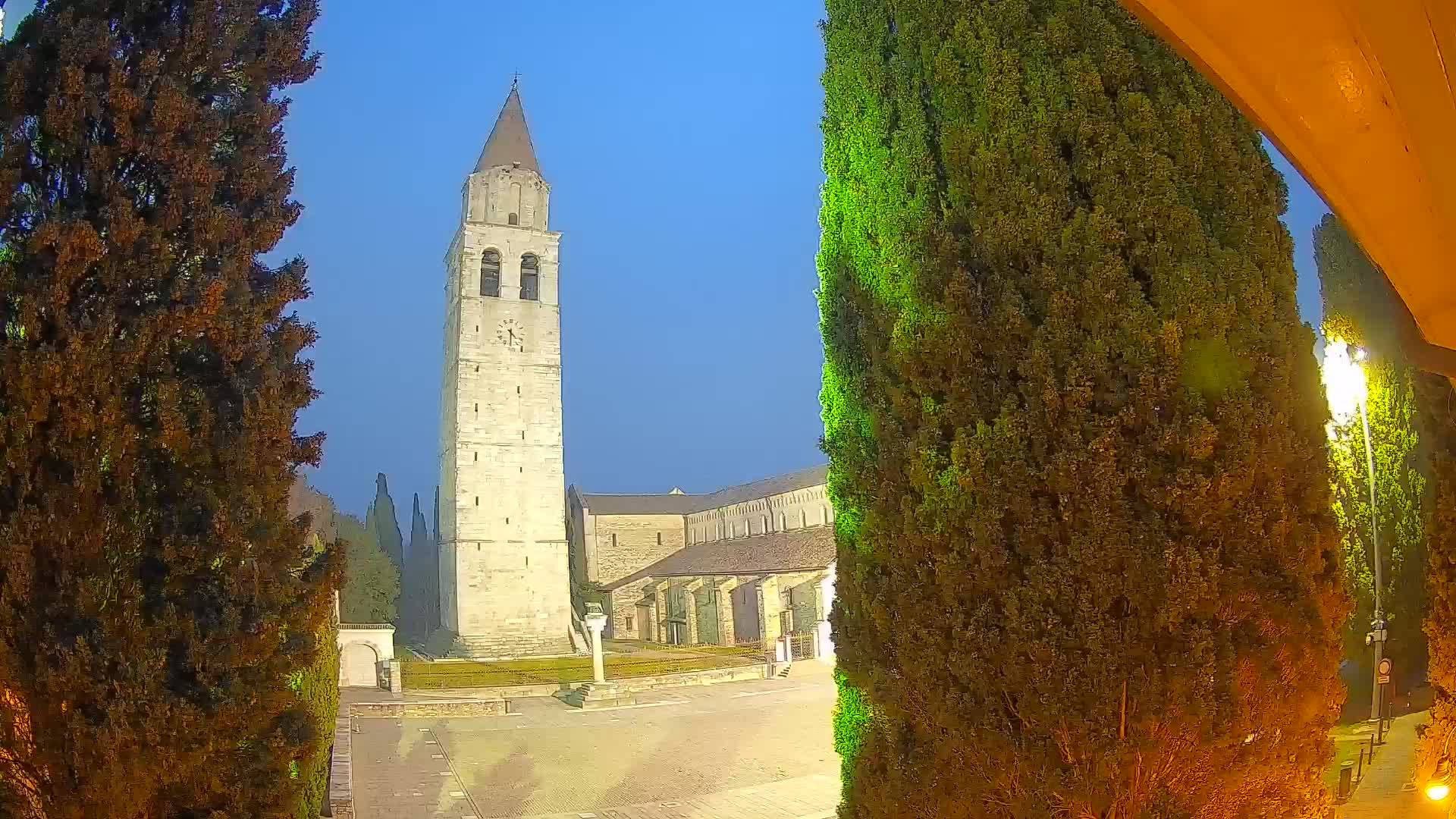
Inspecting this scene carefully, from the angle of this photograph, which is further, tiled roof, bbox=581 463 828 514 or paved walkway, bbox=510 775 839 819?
tiled roof, bbox=581 463 828 514

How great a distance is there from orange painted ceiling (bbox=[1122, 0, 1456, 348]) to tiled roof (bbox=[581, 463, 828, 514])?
149ft

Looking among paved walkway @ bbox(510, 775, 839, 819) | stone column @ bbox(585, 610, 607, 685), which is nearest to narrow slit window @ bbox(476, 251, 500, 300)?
stone column @ bbox(585, 610, 607, 685)

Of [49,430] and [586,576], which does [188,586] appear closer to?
[49,430]

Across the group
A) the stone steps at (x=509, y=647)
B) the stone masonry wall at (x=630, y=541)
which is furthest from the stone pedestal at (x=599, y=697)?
the stone masonry wall at (x=630, y=541)

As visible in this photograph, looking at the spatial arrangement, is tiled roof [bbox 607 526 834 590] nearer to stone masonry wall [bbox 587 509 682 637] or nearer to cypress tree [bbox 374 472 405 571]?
stone masonry wall [bbox 587 509 682 637]

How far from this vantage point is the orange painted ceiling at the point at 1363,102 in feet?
5.07

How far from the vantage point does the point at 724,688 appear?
25.1m

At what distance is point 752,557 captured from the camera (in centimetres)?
4316

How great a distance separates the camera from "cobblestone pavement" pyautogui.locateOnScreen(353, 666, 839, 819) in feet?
39.5

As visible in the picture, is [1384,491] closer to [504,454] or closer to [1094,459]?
[1094,459]

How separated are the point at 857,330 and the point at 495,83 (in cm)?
20119

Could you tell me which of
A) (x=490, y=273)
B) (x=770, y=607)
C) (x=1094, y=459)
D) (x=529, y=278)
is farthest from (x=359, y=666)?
(x=1094, y=459)

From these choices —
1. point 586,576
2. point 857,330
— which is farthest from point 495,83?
point 857,330

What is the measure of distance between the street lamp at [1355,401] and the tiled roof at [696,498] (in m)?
33.2
